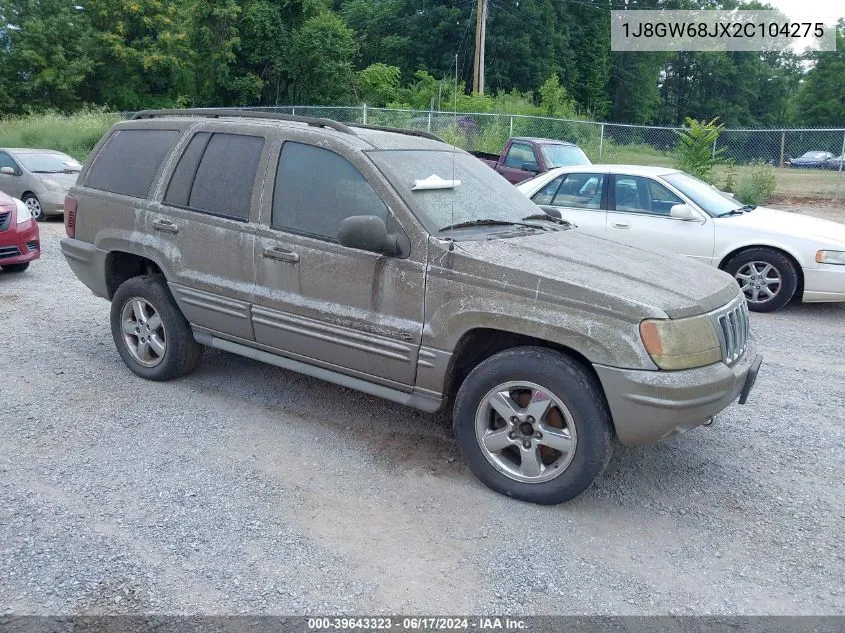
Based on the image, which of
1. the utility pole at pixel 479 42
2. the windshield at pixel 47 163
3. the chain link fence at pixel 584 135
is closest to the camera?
the windshield at pixel 47 163

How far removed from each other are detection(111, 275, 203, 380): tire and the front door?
2.66 feet

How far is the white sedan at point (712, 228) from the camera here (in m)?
7.89

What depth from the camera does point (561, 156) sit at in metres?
14.4

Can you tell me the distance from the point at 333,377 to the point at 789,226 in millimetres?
6031

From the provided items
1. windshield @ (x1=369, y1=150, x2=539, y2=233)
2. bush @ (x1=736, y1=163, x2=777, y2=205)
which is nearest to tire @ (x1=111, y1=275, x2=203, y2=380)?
windshield @ (x1=369, y1=150, x2=539, y2=233)

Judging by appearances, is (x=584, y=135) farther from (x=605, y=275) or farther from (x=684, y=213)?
(x=605, y=275)

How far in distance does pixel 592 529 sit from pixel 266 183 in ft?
9.35

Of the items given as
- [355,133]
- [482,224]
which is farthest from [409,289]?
[355,133]

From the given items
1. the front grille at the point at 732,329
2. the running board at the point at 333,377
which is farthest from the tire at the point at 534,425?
the front grille at the point at 732,329

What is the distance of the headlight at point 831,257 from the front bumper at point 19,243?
29.5 ft

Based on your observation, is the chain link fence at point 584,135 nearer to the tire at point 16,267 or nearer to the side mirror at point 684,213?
the tire at point 16,267

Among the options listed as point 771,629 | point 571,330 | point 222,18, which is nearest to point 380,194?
point 571,330

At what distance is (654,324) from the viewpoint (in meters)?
3.53

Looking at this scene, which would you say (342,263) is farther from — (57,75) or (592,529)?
(57,75)
